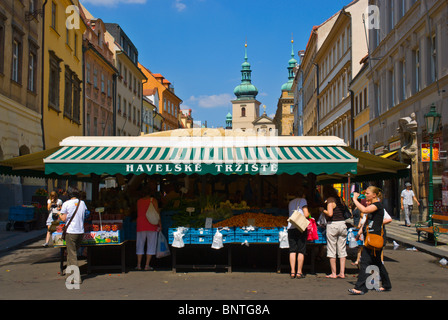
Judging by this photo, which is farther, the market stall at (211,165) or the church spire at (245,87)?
the church spire at (245,87)

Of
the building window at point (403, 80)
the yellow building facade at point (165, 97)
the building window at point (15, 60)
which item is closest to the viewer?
the building window at point (15, 60)

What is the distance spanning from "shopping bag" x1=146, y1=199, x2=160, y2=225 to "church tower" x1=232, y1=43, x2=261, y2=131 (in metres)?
145

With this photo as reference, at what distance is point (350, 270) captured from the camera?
1095 centimetres

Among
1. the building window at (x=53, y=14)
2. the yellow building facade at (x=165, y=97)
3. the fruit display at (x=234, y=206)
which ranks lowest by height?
the fruit display at (x=234, y=206)

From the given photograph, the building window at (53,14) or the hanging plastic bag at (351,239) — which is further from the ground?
the building window at (53,14)

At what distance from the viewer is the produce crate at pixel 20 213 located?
18.3 meters

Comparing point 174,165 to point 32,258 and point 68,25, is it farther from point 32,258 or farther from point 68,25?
point 68,25

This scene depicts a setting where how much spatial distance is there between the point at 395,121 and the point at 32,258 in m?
19.4

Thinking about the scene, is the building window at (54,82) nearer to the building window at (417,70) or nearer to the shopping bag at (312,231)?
the building window at (417,70)

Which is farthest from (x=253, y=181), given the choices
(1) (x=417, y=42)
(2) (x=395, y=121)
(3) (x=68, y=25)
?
(3) (x=68, y=25)

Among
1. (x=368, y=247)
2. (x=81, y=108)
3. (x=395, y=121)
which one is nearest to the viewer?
(x=368, y=247)

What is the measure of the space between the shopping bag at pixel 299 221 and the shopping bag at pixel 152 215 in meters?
2.78

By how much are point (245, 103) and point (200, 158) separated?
150 m

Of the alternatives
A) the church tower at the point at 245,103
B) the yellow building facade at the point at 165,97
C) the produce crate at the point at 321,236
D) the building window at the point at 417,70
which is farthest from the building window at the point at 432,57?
the church tower at the point at 245,103
